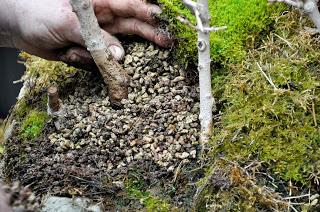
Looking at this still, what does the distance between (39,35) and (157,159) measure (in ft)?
2.39

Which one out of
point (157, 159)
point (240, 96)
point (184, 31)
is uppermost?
point (184, 31)

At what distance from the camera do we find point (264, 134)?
179cm

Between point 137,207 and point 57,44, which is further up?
point 57,44

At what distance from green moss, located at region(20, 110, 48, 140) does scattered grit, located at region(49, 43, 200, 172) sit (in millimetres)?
111

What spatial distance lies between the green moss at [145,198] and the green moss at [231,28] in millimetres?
501

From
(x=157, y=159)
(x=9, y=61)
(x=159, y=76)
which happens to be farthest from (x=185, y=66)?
(x=9, y=61)

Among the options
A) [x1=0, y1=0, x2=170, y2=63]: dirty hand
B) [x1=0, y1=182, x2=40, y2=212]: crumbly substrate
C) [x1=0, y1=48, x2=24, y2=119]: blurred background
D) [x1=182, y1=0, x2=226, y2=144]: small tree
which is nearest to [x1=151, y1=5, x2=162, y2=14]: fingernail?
[x1=0, y1=0, x2=170, y2=63]: dirty hand

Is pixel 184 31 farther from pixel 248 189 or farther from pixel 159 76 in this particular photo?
pixel 248 189

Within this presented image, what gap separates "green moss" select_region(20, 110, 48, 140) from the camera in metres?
2.23

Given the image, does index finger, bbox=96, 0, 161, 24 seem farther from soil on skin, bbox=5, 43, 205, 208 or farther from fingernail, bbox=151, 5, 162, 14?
soil on skin, bbox=5, 43, 205, 208

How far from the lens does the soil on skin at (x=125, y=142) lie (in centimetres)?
192

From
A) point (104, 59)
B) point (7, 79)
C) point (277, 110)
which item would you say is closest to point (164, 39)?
point (104, 59)

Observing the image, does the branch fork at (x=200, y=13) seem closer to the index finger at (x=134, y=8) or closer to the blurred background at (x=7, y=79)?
the index finger at (x=134, y=8)

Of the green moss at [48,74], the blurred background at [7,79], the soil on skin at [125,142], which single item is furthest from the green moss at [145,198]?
the blurred background at [7,79]
